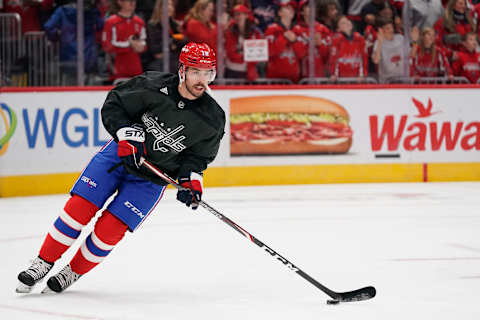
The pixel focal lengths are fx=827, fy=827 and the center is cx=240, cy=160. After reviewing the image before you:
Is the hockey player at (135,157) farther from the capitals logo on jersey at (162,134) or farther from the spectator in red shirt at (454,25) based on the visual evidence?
the spectator in red shirt at (454,25)

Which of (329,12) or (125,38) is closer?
(125,38)

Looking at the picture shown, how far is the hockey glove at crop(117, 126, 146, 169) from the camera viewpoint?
3.63 m

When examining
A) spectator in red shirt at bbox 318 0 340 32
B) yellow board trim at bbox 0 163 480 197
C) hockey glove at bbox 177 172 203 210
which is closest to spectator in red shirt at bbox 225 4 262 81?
spectator in red shirt at bbox 318 0 340 32

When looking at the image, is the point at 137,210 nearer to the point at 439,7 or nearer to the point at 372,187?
the point at 372,187

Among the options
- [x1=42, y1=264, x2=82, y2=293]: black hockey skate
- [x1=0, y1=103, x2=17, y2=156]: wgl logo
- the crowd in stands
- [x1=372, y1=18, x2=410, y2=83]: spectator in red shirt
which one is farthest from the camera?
[x1=372, y1=18, x2=410, y2=83]: spectator in red shirt

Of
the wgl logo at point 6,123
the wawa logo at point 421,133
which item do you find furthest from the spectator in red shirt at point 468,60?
the wgl logo at point 6,123

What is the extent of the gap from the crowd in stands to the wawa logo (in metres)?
0.44

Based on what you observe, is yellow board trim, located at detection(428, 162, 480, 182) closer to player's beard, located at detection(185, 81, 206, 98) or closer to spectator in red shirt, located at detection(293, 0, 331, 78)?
spectator in red shirt, located at detection(293, 0, 331, 78)

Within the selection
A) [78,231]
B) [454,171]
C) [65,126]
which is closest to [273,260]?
[78,231]

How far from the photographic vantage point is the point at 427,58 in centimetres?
888

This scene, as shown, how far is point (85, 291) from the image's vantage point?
3.84 m

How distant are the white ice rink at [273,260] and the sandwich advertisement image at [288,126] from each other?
102 centimetres

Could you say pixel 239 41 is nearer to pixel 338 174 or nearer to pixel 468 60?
pixel 338 174

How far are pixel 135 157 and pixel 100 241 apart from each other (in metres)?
0.42
